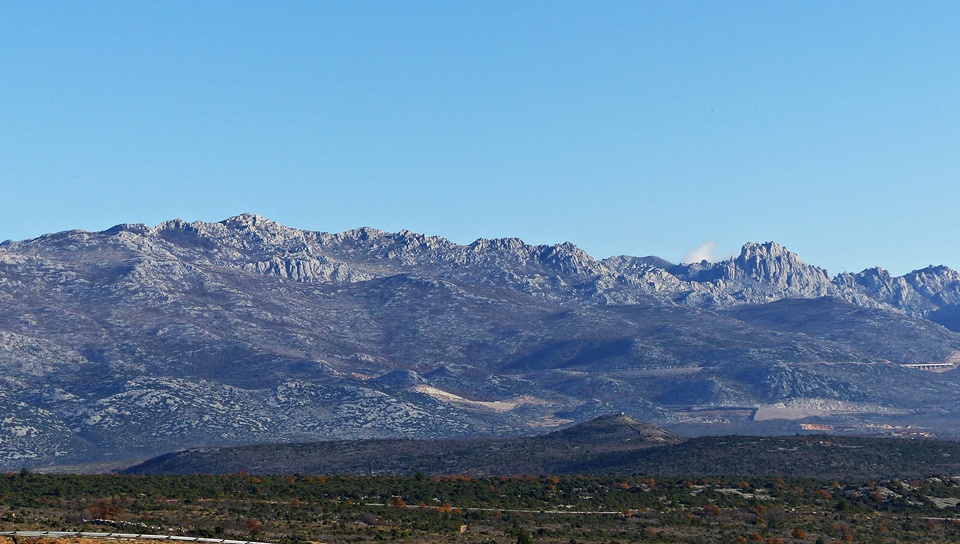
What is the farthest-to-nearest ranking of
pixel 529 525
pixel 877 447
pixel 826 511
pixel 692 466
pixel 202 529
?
1. pixel 877 447
2. pixel 692 466
3. pixel 826 511
4. pixel 529 525
5. pixel 202 529

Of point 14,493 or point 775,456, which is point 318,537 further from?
point 775,456

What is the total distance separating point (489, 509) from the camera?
11400 cm

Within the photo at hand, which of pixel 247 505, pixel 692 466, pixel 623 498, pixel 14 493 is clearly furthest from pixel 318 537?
pixel 692 466

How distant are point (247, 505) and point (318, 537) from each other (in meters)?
19.0

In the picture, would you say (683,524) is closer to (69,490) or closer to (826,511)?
(826,511)

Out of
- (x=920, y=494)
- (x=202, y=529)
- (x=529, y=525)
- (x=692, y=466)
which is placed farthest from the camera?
(x=692, y=466)

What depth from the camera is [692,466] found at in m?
182

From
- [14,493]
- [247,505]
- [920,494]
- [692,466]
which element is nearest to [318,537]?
[247,505]

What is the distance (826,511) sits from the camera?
123m

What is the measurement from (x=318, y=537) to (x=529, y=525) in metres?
21.2

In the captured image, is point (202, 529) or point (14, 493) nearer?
point (202, 529)

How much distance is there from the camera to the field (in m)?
95.6

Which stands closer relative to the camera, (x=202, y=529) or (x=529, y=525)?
(x=202, y=529)

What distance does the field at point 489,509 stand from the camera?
95625 millimetres
